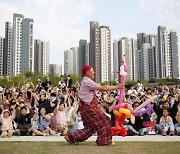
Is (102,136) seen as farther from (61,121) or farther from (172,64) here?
(172,64)

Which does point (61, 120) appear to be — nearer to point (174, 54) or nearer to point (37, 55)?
point (174, 54)

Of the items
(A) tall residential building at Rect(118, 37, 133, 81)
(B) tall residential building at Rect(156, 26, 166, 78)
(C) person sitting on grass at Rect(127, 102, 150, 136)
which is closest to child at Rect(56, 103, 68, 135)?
(C) person sitting on grass at Rect(127, 102, 150, 136)

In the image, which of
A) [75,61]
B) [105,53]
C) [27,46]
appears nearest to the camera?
[27,46]

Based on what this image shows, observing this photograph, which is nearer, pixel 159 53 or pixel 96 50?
pixel 96 50

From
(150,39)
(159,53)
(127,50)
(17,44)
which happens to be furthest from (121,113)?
(150,39)

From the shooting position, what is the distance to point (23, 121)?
34.9 feet

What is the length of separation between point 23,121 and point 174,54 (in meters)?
74.1

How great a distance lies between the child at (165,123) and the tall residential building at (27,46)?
68131mm

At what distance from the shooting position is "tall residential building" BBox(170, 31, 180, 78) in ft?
259

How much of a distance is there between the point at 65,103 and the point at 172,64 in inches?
2819

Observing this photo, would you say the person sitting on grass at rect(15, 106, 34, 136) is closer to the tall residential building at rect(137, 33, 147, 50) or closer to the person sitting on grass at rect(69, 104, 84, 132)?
the person sitting on grass at rect(69, 104, 84, 132)

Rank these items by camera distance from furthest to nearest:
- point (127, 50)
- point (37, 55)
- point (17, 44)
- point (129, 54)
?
point (37, 55), point (129, 54), point (127, 50), point (17, 44)

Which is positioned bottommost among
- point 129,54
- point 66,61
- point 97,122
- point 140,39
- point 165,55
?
point 97,122

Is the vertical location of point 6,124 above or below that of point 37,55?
below
